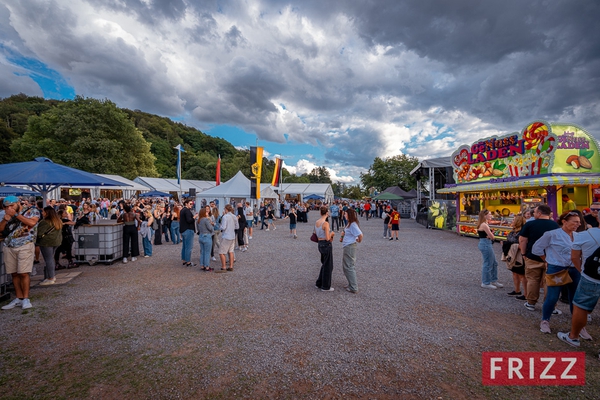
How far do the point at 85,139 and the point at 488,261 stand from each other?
125 feet

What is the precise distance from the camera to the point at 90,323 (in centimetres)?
398

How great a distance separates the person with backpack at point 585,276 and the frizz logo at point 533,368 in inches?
14.0

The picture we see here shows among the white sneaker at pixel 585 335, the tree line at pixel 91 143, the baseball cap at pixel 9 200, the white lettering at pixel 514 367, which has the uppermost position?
the tree line at pixel 91 143

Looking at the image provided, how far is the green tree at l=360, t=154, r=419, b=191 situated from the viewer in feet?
144

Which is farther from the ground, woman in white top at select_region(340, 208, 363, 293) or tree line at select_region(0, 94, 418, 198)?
tree line at select_region(0, 94, 418, 198)

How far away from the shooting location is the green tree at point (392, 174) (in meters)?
43.8

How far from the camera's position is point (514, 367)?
9.78ft

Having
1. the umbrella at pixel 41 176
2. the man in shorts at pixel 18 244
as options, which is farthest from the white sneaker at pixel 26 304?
the umbrella at pixel 41 176

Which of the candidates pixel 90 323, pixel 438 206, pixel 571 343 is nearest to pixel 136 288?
pixel 90 323

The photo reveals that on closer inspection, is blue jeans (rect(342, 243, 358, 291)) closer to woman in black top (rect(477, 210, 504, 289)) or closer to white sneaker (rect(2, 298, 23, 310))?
woman in black top (rect(477, 210, 504, 289))

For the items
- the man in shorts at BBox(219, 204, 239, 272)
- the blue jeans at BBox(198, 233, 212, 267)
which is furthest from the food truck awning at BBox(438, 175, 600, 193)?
the blue jeans at BBox(198, 233, 212, 267)

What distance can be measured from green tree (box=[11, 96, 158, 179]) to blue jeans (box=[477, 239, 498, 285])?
3682 centimetres

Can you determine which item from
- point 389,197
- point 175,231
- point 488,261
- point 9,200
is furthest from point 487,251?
point 389,197

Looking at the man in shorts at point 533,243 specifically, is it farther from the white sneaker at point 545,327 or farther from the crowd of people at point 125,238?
the crowd of people at point 125,238
